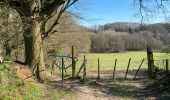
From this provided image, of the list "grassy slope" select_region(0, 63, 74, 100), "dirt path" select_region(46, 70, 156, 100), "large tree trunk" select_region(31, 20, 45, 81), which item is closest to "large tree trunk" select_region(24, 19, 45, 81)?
"large tree trunk" select_region(31, 20, 45, 81)

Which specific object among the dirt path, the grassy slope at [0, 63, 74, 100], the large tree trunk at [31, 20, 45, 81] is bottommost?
the dirt path

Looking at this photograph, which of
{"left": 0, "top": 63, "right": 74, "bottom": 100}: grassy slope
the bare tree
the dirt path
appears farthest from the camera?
the bare tree

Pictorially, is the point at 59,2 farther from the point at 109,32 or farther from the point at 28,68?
the point at 109,32

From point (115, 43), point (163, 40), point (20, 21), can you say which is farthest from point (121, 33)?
point (20, 21)

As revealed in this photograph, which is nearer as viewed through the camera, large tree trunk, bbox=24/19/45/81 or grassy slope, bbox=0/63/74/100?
grassy slope, bbox=0/63/74/100

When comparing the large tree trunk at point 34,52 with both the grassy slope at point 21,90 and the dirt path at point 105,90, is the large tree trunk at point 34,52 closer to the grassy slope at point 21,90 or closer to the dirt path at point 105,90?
the dirt path at point 105,90

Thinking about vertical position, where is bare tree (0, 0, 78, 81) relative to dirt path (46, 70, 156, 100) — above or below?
above

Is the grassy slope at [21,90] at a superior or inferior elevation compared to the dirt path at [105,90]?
superior

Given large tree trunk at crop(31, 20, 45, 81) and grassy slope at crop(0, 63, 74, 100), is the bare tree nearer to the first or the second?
large tree trunk at crop(31, 20, 45, 81)

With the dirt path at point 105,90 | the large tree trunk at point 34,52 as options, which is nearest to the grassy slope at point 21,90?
the dirt path at point 105,90

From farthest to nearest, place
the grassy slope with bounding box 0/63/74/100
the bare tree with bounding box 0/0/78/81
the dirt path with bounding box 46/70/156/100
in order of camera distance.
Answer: the bare tree with bounding box 0/0/78/81 < the dirt path with bounding box 46/70/156/100 < the grassy slope with bounding box 0/63/74/100

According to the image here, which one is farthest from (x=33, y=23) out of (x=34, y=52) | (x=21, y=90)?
(x=21, y=90)

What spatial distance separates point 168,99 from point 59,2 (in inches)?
274

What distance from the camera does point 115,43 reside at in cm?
9850
